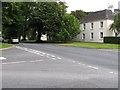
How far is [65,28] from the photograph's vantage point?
37.0m

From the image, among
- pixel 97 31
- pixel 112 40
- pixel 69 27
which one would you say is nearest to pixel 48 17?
pixel 69 27

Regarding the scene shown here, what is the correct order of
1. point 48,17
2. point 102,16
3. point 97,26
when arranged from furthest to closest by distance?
point 97,26
point 102,16
point 48,17

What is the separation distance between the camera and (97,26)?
129 feet

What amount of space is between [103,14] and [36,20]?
17.3 m

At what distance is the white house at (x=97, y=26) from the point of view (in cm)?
3697

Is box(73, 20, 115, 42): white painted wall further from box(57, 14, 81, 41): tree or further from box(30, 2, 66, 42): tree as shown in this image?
box(30, 2, 66, 42): tree

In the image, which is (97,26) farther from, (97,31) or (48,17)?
(48,17)

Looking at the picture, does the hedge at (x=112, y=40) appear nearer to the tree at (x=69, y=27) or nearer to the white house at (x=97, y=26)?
the white house at (x=97, y=26)

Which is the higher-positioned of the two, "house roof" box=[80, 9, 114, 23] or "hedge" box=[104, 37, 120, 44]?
"house roof" box=[80, 9, 114, 23]

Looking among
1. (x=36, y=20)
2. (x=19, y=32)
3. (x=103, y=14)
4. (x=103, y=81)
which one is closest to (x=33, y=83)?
(x=103, y=81)

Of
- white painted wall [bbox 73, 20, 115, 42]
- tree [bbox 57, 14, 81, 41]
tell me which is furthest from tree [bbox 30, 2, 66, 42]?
white painted wall [bbox 73, 20, 115, 42]

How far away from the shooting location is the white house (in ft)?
121

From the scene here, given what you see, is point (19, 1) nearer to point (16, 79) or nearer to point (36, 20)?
point (36, 20)

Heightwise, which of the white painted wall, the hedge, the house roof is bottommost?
the hedge
